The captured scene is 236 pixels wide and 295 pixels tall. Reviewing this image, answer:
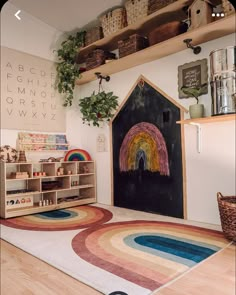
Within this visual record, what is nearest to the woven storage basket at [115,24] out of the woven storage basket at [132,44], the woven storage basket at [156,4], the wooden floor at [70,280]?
the woven storage basket at [132,44]

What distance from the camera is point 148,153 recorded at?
109 inches

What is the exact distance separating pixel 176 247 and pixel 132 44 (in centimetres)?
198

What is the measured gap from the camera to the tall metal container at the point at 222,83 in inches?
63.4

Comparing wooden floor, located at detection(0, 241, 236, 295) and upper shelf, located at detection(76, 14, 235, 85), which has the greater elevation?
upper shelf, located at detection(76, 14, 235, 85)

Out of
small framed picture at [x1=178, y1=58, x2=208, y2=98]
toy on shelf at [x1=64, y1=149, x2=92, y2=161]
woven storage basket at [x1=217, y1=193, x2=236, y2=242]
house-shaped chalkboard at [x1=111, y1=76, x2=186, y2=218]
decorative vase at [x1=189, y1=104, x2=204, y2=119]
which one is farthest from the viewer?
toy on shelf at [x1=64, y1=149, x2=92, y2=161]

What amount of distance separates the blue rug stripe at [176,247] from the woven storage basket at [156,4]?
78.8 inches

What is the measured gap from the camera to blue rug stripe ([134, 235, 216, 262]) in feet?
5.17

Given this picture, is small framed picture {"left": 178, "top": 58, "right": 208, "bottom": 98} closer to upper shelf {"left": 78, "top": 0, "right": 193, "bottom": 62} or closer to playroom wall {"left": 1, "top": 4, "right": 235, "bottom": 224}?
playroom wall {"left": 1, "top": 4, "right": 235, "bottom": 224}

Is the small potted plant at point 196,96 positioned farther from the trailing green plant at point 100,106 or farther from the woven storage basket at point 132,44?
→ the trailing green plant at point 100,106

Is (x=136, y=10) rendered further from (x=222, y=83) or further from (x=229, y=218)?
(x=229, y=218)

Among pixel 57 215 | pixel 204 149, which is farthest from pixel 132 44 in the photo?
pixel 57 215

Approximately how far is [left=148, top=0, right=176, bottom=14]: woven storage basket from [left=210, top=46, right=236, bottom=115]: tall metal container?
2.70 ft

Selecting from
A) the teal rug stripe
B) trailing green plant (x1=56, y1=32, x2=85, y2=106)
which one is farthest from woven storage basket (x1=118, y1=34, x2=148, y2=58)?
the teal rug stripe

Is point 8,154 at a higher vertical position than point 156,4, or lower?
lower
